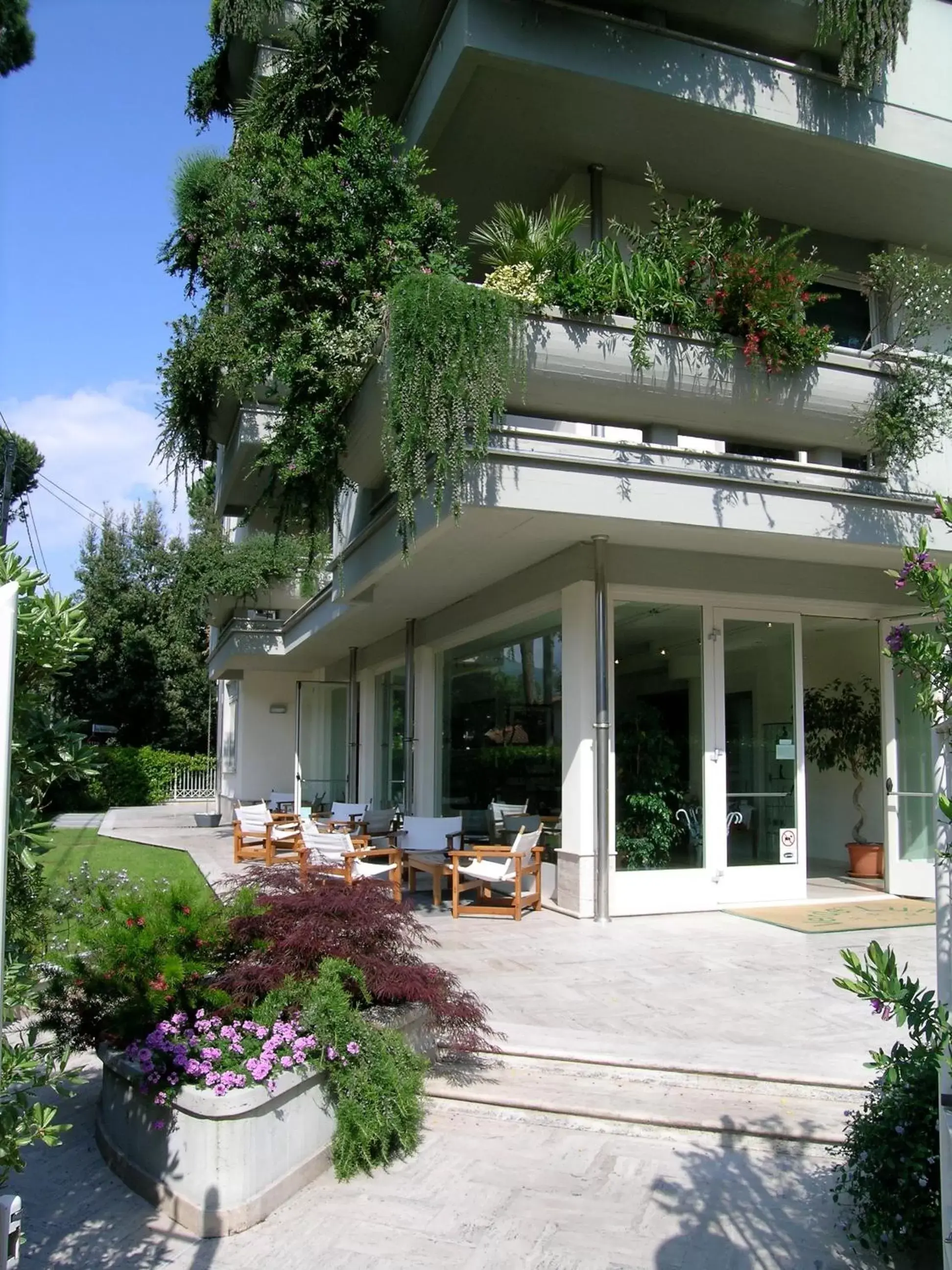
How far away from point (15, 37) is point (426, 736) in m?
9.96

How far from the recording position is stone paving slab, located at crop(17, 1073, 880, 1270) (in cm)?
329

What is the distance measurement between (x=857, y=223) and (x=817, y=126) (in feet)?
6.02

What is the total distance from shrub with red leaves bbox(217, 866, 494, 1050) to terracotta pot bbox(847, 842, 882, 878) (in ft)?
25.0

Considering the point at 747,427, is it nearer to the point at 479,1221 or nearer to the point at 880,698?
the point at 880,698

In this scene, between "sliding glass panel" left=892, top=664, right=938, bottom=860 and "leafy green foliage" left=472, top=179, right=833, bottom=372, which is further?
"sliding glass panel" left=892, top=664, right=938, bottom=860

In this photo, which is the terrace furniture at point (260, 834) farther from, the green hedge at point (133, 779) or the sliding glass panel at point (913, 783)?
the green hedge at point (133, 779)

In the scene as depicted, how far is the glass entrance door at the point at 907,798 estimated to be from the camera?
→ 9742mm

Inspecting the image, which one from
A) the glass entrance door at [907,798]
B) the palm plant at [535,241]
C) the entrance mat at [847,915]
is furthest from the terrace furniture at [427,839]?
the palm plant at [535,241]

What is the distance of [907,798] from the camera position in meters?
9.87

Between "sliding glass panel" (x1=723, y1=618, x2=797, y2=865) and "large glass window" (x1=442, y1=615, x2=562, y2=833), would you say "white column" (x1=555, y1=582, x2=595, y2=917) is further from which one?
"sliding glass panel" (x1=723, y1=618, x2=797, y2=865)

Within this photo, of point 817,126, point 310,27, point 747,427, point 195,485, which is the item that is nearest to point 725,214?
point 817,126

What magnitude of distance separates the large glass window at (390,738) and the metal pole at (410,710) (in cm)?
43

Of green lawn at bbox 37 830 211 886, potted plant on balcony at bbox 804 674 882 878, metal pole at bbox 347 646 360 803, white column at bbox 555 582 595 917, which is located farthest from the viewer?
metal pole at bbox 347 646 360 803

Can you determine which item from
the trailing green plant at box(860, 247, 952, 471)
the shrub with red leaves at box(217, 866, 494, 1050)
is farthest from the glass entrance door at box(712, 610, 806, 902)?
the shrub with red leaves at box(217, 866, 494, 1050)
